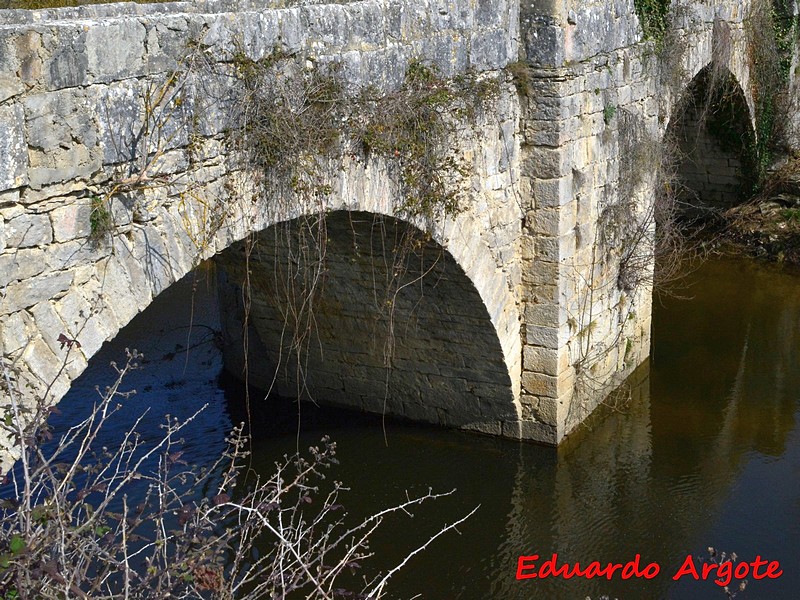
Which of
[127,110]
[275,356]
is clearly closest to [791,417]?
[275,356]

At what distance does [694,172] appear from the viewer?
1298 cm

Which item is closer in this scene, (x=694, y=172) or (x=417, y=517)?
(x=417, y=517)

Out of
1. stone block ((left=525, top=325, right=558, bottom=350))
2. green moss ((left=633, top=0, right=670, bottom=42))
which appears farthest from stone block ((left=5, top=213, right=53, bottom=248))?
green moss ((left=633, top=0, right=670, bottom=42))

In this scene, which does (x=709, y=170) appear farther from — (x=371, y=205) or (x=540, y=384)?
(x=371, y=205)

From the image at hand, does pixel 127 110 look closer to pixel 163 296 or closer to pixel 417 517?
pixel 417 517

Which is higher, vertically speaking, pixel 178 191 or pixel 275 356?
pixel 178 191

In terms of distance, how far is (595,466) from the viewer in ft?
23.7

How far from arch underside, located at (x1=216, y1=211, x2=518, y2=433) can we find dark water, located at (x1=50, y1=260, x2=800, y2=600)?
194mm

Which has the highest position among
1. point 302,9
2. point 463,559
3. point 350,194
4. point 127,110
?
point 302,9

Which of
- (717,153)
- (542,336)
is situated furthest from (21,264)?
(717,153)

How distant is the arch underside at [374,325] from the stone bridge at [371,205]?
20 millimetres

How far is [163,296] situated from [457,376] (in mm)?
4228

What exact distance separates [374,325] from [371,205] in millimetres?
2157

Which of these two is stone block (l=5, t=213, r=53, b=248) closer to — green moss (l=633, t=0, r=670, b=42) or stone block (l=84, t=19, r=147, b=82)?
stone block (l=84, t=19, r=147, b=82)
